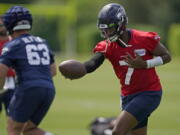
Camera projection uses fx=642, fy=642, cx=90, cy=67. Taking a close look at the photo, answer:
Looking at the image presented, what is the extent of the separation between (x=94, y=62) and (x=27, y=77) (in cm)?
78

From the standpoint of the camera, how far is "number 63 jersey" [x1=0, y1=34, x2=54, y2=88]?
23.6 ft

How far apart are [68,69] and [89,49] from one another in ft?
105

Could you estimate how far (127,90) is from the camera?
741 cm

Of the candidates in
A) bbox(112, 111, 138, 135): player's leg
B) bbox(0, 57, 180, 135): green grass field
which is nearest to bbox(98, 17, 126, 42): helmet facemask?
bbox(112, 111, 138, 135): player's leg

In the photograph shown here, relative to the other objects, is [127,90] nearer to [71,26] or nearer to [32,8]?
[32,8]

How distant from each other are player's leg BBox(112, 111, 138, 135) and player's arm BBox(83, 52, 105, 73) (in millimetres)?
610

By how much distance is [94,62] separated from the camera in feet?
23.8

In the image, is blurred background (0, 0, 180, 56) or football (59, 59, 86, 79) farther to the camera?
blurred background (0, 0, 180, 56)

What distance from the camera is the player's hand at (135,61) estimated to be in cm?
712

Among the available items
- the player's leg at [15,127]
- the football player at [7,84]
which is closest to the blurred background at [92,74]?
the football player at [7,84]

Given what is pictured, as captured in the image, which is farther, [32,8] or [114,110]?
[32,8]

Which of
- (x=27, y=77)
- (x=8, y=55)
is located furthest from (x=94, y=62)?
(x=8, y=55)

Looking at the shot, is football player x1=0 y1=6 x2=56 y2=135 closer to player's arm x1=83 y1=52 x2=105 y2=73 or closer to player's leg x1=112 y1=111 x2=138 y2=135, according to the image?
player's arm x1=83 y1=52 x2=105 y2=73

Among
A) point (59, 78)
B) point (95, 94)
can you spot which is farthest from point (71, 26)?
point (95, 94)
